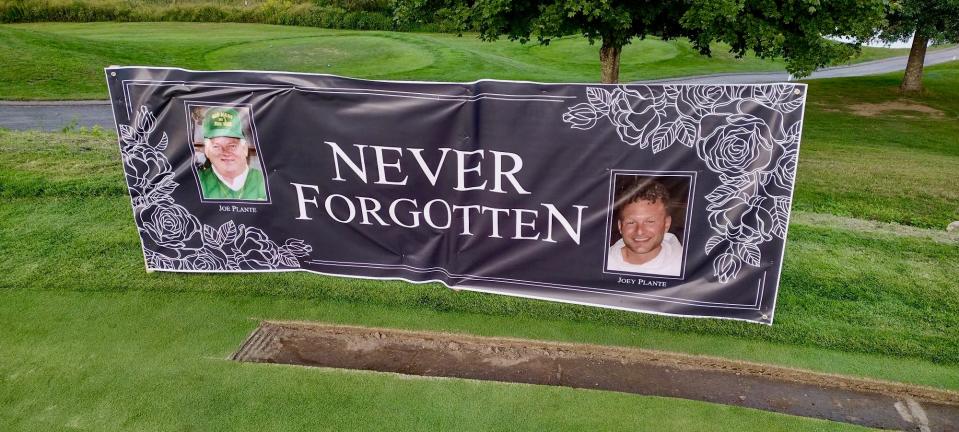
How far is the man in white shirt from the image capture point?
15.6 ft

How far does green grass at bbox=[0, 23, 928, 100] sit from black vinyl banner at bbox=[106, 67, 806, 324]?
18653mm

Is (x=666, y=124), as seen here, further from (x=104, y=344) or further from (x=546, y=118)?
(x=104, y=344)

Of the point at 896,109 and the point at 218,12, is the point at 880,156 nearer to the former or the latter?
the point at 896,109

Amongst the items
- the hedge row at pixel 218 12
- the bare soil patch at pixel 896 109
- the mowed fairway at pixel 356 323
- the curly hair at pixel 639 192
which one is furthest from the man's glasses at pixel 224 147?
the hedge row at pixel 218 12

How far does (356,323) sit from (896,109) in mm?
21861

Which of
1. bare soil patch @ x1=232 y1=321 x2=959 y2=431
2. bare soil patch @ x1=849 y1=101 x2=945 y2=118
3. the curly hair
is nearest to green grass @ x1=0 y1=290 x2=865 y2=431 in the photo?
bare soil patch @ x1=232 y1=321 x2=959 y2=431

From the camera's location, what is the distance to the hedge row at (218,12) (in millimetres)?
36312

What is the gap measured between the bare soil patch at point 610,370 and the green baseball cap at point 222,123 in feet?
5.17

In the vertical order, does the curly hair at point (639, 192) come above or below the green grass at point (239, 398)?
above

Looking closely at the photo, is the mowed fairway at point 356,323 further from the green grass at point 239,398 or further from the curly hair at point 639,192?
the curly hair at point 639,192

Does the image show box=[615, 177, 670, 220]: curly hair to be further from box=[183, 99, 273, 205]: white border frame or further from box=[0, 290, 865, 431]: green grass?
box=[183, 99, 273, 205]: white border frame

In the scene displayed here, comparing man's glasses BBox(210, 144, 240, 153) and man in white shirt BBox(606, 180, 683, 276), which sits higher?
man's glasses BBox(210, 144, 240, 153)

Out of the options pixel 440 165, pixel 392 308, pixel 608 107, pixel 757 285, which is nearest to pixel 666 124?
pixel 608 107

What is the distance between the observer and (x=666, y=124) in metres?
4.59
